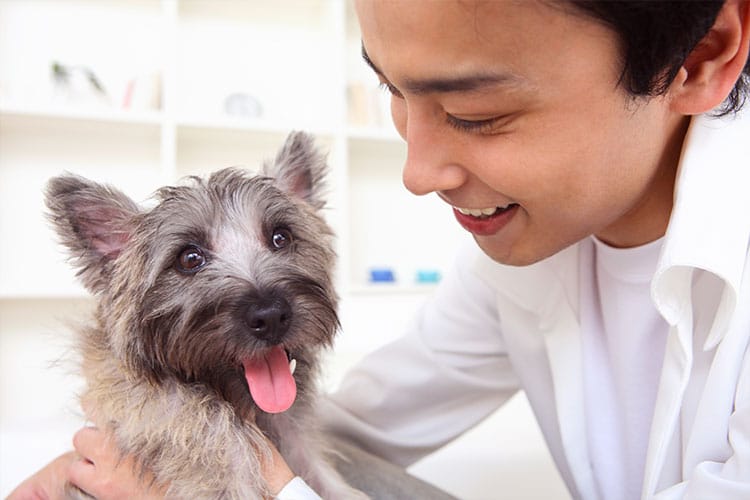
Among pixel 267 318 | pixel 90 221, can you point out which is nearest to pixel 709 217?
pixel 267 318

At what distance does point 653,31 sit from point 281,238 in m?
0.88

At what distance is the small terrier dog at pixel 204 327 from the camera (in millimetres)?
1344

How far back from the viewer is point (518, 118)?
1162mm

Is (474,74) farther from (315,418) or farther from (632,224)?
(315,418)

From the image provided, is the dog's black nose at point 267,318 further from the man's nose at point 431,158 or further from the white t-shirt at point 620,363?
the white t-shirt at point 620,363

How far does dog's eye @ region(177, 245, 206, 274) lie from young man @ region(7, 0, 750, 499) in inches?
17.5

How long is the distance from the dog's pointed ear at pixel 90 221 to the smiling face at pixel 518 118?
25.5 inches

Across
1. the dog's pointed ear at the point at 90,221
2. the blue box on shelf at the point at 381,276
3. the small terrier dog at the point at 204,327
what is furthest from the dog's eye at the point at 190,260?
the blue box on shelf at the point at 381,276

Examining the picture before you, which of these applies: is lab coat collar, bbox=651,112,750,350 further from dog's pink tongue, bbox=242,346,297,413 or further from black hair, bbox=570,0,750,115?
dog's pink tongue, bbox=242,346,297,413

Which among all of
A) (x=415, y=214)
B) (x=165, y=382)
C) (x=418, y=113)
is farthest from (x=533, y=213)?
(x=415, y=214)

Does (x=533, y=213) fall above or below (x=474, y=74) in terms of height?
below

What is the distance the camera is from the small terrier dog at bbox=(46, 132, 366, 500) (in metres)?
1.34

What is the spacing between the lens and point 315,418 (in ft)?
5.47

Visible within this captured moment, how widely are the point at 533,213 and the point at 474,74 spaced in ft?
1.13
